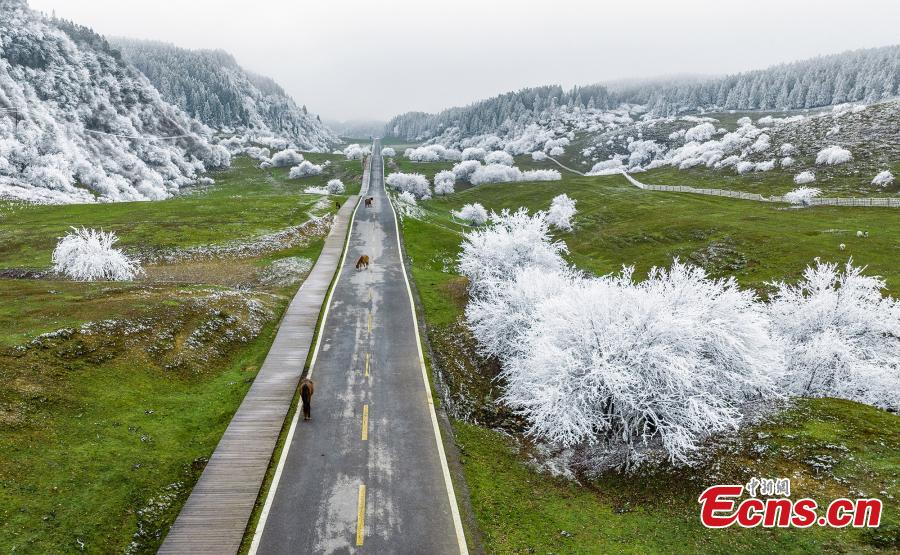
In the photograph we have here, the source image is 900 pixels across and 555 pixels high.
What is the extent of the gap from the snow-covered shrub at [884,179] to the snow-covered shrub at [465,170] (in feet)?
335

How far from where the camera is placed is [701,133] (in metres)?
166

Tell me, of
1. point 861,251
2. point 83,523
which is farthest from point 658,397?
point 861,251

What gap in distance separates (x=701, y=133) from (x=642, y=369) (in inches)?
7082

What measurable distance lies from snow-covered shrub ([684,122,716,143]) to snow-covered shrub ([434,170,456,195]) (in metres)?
90.7

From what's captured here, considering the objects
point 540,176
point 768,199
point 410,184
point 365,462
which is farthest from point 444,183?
point 365,462

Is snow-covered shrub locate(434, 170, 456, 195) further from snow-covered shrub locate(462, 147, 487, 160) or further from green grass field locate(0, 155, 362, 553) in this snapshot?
green grass field locate(0, 155, 362, 553)

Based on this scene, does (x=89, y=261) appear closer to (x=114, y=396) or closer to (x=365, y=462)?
(x=114, y=396)

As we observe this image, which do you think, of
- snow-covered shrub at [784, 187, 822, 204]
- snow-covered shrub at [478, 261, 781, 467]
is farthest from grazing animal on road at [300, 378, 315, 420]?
snow-covered shrub at [784, 187, 822, 204]

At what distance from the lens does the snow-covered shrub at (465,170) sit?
157 m

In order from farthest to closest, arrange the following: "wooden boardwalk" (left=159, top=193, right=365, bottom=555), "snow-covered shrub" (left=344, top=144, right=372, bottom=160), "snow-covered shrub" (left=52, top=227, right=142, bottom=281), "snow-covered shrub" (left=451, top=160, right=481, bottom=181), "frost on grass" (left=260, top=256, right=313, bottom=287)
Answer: "snow-covered shrub" (left=344, top=144, right=372, bottom=160), "snow-covered shrub" (left=451, top=160, right=481, bottom=181), "frost on grass" (left=260, top=256, right=313, bottom=287), "snow-covered shrub" (left=52, top=227, right=142, bottom=281), "wooden boardwalk" (left=159, top=193, right=365, bottom=555)

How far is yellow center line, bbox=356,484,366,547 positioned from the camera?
13.2 m

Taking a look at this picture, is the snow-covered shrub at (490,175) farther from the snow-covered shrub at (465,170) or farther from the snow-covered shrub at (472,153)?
the snow-covered shrub at (472,153)

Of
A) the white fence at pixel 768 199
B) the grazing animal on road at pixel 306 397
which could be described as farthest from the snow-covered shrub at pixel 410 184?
the grazing animal on road at pixel 306 397

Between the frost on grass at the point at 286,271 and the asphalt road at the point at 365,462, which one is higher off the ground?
the frost on grass at the point at 286,271
